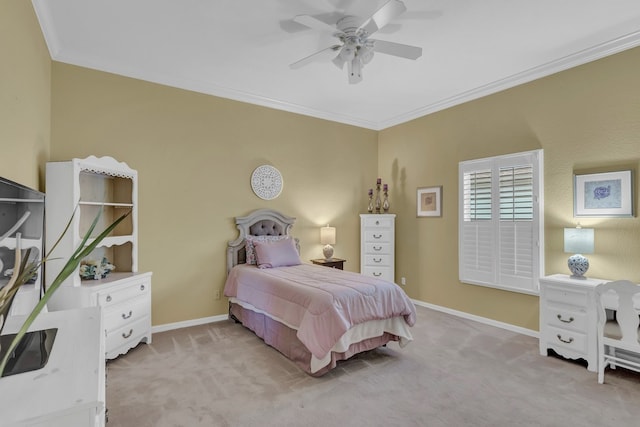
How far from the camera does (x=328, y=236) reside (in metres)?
5.02

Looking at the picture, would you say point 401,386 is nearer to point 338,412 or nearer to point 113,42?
point 338,412

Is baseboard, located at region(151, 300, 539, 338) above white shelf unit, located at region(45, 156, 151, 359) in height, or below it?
below

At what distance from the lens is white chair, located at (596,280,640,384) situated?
251 centimetres

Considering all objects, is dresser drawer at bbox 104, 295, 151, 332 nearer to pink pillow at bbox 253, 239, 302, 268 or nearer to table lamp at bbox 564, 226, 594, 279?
pink pillow at bbox 253, 239, 302, 268

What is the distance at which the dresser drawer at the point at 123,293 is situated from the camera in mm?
2891

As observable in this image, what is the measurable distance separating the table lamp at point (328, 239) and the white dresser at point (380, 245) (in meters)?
0.60

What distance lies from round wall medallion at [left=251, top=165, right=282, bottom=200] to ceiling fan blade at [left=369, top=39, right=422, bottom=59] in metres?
2.33

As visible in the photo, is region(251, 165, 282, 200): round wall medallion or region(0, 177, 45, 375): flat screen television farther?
region(251, 165, 282, 200): round wall medallion

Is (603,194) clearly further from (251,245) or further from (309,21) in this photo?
(251,245)

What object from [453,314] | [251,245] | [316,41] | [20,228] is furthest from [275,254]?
[20,228]

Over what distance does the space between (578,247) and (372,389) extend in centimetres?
235

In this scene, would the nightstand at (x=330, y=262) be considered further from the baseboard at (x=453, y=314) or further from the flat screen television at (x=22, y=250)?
the flat screen television at (x=22, y=250)

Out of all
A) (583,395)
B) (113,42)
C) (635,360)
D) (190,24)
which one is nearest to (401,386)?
(583,395)

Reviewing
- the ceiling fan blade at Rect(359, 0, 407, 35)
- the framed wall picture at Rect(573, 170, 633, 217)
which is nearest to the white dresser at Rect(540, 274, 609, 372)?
the framed wall picture at Rect(573, 170, 633, 217)
